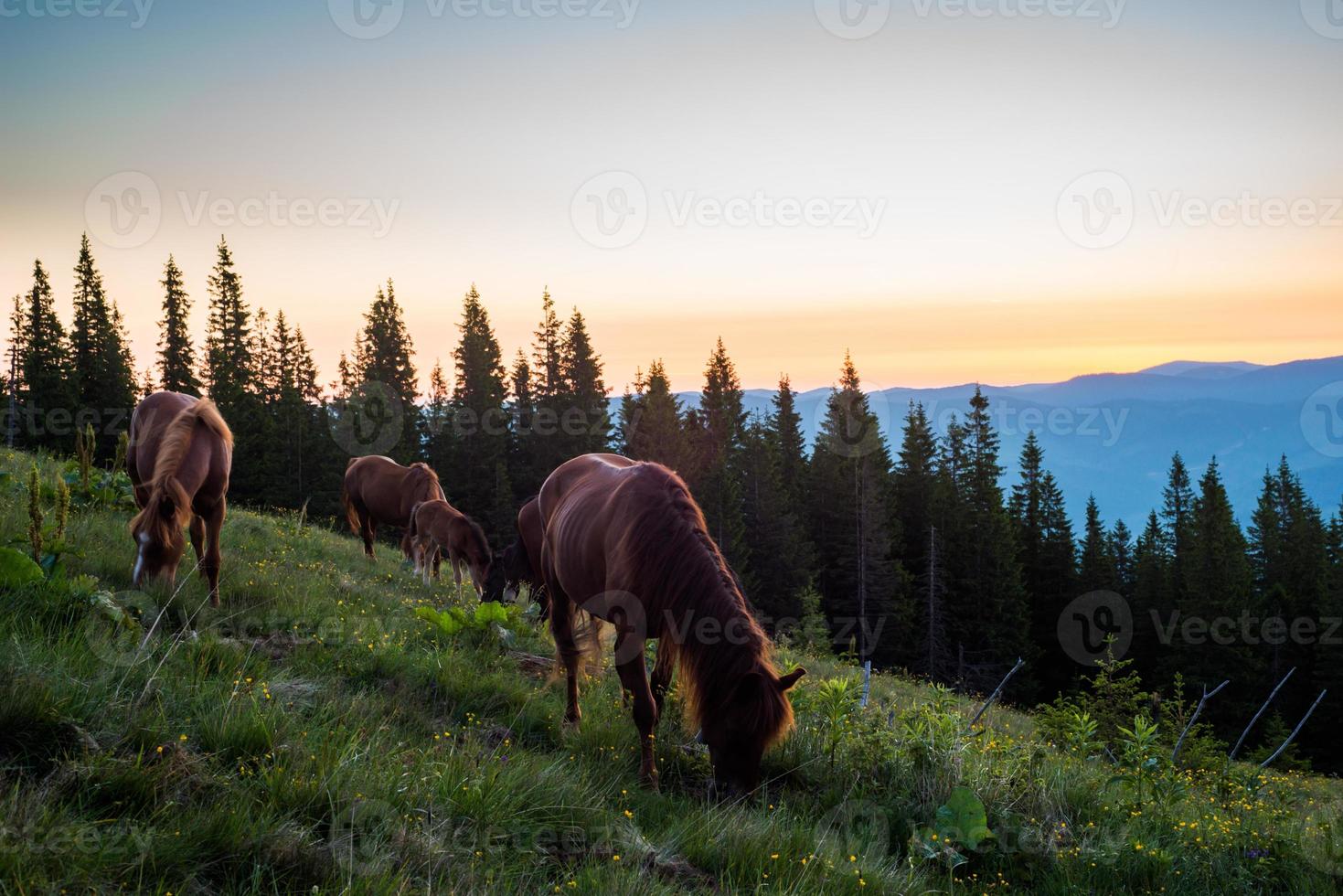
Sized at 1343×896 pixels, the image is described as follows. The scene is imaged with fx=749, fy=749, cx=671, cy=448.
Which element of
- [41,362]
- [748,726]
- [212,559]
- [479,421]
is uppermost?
[41,362]

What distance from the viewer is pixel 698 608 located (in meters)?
5.39

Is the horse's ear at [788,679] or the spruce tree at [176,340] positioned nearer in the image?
the horse's ear at [788,679]

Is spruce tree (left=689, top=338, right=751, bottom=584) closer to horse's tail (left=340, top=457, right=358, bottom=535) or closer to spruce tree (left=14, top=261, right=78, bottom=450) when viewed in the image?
horse's tail (left=340, top=457, right=358, bottom=535)

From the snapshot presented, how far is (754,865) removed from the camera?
156 inches

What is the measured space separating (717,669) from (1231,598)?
60005 millimetres

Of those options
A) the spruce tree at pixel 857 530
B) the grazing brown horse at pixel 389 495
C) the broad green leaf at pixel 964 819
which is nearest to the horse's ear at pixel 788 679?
the broad green leaf at pixel 964 819

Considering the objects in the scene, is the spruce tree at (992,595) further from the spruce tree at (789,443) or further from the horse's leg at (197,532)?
the horse's leg at (197,532)

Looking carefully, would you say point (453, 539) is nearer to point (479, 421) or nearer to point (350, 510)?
point (350, 510)

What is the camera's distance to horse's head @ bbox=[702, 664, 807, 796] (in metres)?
5.03

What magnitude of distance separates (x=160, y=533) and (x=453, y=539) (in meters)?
10.9
